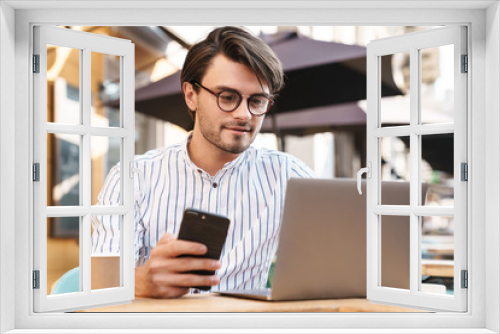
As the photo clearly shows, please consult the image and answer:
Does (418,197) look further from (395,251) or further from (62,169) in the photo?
(62,169)

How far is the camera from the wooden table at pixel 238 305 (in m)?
2.14

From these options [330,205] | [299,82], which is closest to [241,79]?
[299,82]

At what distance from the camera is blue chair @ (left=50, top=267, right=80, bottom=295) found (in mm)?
2615

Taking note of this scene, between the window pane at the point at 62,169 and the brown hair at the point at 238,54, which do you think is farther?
the window pane at the point at 62,169

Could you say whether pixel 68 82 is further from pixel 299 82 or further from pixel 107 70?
pixel 299 82

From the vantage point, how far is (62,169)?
244 inches

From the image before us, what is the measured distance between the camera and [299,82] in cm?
501

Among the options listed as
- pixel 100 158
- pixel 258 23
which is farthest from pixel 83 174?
pixel 100 158

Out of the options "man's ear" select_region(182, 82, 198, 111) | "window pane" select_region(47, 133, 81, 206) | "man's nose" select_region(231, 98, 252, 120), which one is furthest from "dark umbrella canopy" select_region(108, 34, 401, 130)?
"window pane" select_region(47, 133, 81, 206)

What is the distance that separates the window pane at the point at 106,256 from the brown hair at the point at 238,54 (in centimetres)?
148

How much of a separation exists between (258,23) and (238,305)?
1.26 meters

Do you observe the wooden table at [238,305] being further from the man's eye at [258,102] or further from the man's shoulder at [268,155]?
the man's eye at [258,102]

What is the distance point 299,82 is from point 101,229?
263cm

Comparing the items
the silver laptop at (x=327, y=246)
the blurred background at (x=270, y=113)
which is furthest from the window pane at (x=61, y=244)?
the silver laptop at (x=327, y=246)
